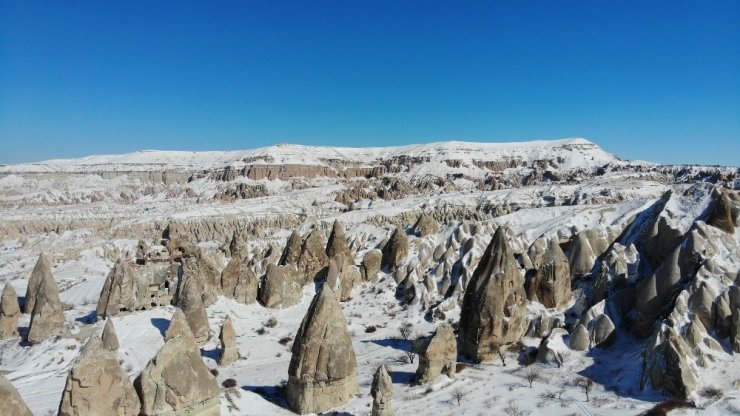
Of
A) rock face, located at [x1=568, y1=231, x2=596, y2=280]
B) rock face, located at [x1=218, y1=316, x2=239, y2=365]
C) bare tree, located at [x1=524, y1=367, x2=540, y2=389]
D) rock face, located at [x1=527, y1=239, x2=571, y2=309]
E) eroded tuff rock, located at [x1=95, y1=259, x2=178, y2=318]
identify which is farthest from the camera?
rock face, located at [x1=568, y1=231, x2=596, y2=280]

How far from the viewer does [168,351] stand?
1356 centimetres

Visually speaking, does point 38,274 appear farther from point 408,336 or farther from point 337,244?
point 408,336

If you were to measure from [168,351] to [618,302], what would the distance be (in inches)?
839

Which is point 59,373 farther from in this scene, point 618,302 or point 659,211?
point 659,211

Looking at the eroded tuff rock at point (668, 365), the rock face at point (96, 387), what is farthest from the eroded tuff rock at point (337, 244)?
the rock face at point (96, 387)

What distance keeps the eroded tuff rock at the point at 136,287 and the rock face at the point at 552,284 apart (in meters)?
24.1

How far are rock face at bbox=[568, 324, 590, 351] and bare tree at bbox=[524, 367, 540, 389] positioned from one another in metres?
2.59

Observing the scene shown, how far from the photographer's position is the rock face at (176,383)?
1327 centimetres

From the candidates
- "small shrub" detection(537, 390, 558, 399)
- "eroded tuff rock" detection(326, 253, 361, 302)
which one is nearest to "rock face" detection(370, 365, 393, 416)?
"small shrub" detection(537, 390, 558, 399)

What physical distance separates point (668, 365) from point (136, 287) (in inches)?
1159

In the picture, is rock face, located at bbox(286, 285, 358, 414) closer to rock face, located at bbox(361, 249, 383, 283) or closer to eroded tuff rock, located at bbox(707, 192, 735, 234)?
eroded tuff rock, located at bbox(707, 192, 735, 234)

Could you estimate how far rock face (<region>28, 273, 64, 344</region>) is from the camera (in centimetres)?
2408

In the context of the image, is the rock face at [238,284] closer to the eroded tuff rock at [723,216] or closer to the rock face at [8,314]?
the rock face at [8,314]

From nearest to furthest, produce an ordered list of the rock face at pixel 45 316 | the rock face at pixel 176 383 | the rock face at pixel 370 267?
1. the rock face at pixel 176 383
2. the rock face at pixel 45 316
3. the rock face at pixel 370 267
